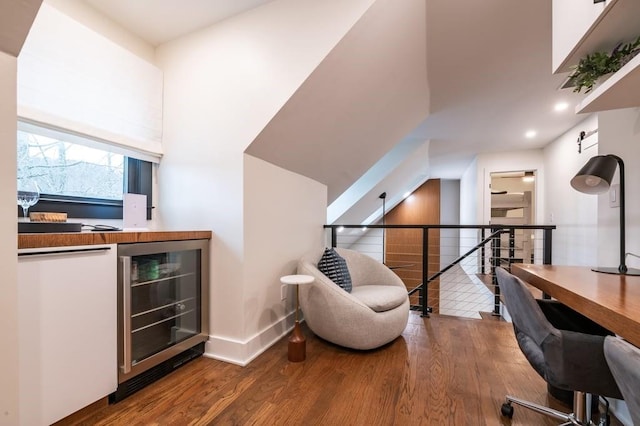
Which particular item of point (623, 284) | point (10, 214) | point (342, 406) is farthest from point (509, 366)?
point (10, 214)

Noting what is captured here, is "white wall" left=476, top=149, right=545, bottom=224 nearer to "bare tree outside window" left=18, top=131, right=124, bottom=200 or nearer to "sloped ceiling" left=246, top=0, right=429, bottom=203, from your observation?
"sloped ceiling" left=246, top=0, right=429, bottom=203

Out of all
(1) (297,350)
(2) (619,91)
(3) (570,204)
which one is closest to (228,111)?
(1) (297,350)

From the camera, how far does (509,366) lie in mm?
1915

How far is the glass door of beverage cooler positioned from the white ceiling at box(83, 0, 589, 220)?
5.30 ft

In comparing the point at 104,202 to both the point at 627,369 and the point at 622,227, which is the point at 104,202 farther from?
the point at 622,227

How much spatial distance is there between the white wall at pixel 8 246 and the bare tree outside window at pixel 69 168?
0.92 m

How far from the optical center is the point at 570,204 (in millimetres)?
3615

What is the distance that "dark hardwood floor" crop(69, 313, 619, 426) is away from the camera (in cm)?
140

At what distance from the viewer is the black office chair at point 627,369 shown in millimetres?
543

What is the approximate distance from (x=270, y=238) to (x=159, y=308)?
884mm

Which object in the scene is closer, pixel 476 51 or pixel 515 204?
pixel 476 51

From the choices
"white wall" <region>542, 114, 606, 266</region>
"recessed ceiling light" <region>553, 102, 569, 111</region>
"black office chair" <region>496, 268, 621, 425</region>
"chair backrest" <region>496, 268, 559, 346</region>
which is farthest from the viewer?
"white wall" <region>542, 114, 606, 266</region>

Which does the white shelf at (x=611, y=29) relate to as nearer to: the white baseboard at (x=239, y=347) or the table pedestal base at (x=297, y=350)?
the table pedestal base at (x=297, y=350)

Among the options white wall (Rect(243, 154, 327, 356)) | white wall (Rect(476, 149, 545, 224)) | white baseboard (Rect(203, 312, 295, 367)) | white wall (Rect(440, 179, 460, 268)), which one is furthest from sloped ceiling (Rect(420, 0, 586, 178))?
white wall (Rect(440, 179, 460, 268))
